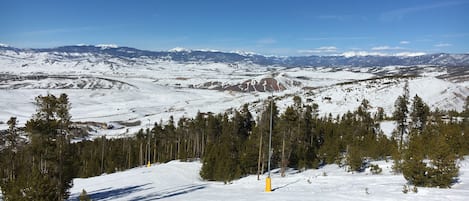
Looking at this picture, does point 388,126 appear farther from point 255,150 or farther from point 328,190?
point 328,190

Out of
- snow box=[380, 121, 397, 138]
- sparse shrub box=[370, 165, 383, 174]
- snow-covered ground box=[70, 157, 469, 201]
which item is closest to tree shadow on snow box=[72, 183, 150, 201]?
snow-covered ground box=[70, 157, 469, 201]

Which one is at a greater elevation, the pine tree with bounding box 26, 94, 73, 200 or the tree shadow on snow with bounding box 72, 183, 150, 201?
the pine tree with bounding box 26, 94, 73, 200

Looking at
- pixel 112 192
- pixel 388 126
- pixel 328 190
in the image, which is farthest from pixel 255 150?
pixel 388 126

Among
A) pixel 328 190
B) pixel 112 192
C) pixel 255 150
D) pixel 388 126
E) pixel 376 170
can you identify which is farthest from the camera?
pixel 388 126

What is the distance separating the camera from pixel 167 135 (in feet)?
236

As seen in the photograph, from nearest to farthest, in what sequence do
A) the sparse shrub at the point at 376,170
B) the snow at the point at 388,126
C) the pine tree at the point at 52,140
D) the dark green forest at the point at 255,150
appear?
the dark green forest at the point at 255,150
the sparse shrub at the point at 376,170
the pine tree at the point at 52,140
the snow at the point at 388,126

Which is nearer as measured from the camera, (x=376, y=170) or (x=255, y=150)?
(x=376, y=170)

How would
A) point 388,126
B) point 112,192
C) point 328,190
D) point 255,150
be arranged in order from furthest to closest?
point 388,126 < point 255,150 < point 112,192 < point 328,190

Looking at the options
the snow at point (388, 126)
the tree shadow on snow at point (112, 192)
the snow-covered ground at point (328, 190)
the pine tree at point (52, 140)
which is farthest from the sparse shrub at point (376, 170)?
the snow at point (388, 126)

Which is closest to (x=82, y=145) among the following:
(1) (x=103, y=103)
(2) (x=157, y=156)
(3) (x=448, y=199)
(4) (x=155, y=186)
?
(2) (x=157, y=156)

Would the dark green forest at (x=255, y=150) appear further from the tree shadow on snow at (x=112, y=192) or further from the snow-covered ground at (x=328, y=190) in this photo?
the tree shadow on snow at (x=112, y=192)

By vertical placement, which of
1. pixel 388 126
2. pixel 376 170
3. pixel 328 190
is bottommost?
pixel 388 126

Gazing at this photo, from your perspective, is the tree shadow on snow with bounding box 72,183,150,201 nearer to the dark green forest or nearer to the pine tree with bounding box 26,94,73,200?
the dark green forest

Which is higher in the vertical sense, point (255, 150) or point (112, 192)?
point (255, 150)
